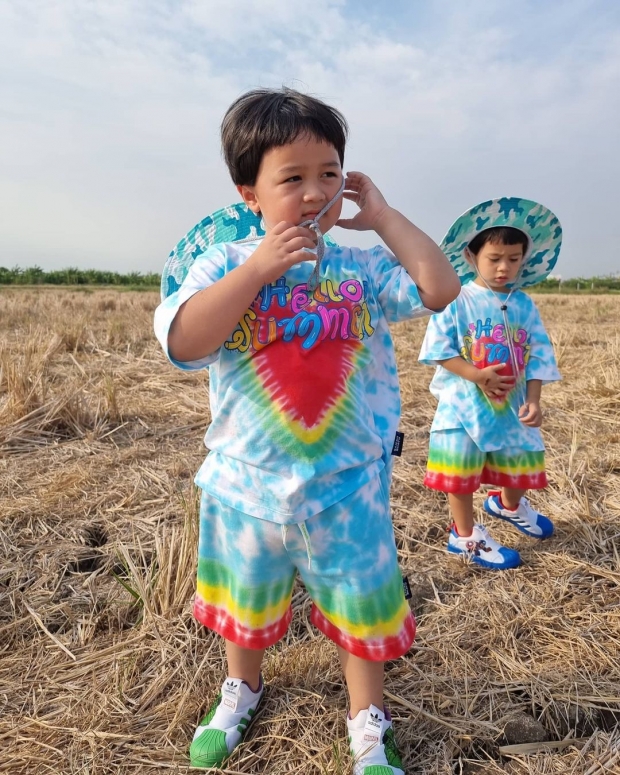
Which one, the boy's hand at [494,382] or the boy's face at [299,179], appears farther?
the boy's hand at [494,382]

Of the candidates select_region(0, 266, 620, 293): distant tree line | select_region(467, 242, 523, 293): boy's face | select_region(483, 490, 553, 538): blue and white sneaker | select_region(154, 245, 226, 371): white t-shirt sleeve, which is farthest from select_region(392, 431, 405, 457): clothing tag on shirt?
select_region(0, 266, 620, 293): distant tree line

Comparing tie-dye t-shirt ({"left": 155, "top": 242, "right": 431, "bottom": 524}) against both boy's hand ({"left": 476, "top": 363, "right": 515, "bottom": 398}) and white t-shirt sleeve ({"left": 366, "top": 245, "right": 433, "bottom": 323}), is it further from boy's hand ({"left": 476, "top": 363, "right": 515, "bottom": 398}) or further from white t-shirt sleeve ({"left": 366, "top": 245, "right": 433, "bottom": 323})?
boy's hand ({"left": 476, "top": 363, "right": 515, "bottom": 398})

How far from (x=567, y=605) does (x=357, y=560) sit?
107 centimetres

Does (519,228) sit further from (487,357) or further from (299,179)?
(299,179)

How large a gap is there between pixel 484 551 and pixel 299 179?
1.60 metres

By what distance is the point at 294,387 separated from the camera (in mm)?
1223

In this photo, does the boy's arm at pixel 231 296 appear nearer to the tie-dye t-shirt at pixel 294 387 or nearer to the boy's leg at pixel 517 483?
the tie-dye t-shirt at pixel 294 387

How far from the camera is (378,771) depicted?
1.29 meters

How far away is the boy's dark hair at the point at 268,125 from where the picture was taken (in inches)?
47.4

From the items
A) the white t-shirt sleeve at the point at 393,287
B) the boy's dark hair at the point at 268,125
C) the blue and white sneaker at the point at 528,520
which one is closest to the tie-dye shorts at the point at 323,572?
the white t-shirt sleeve at the point at 393,287

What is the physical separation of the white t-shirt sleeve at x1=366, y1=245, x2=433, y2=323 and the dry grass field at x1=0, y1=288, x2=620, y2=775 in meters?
0.94

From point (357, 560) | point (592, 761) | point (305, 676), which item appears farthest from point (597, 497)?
point (357, 560)

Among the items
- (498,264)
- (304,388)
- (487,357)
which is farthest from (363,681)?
(498,264)

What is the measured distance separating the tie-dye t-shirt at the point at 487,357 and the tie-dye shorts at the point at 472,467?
1.6 inches
